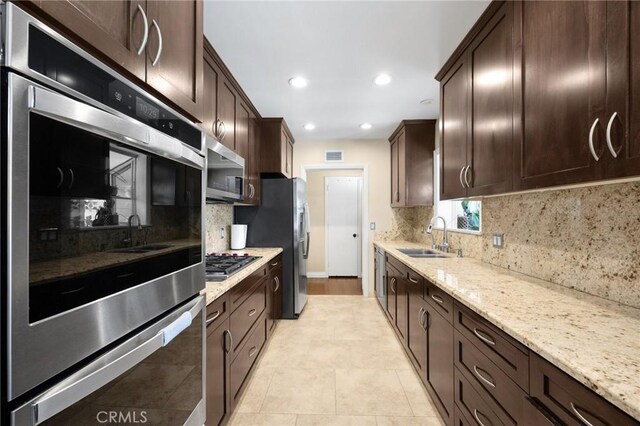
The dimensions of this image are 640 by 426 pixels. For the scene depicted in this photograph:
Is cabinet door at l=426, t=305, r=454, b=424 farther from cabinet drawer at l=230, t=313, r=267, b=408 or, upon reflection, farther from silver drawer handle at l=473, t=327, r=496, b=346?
cabinet drawer at l=230, t=313, r=267, b=408

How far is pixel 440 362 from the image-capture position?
5.70ft

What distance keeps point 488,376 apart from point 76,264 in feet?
4.89

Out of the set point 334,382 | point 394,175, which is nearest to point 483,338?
point 334,382

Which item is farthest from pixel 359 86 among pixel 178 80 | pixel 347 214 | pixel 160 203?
pixel 347 214

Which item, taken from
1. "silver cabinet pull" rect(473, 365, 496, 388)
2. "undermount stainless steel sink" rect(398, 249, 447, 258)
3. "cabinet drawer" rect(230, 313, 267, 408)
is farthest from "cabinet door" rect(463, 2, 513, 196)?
"cabinet drawer" rect(230, 313, 267, 408)

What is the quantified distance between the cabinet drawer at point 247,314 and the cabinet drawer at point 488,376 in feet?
4.26

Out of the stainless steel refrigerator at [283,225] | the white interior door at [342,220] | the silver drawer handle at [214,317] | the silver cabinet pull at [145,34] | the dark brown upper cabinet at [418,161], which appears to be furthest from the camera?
the white interior door at [342,220]

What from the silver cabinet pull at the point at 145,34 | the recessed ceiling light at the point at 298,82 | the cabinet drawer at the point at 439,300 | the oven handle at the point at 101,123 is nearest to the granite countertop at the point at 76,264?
the oven handle at the point at 101,123

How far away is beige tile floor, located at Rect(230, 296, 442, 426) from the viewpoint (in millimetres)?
1840

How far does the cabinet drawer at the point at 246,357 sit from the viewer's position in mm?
1780

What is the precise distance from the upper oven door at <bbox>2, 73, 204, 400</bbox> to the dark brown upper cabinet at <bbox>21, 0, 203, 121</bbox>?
19cm

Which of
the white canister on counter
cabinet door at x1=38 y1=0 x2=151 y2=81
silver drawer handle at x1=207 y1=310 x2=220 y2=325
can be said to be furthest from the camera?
the white canister on counter

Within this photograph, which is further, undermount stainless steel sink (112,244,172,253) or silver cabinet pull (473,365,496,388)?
silver cabinet pull (473,365,496,388)

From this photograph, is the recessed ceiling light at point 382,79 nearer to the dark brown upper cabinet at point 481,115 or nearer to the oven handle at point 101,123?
the dark brown upper cabinet at point 481,115
